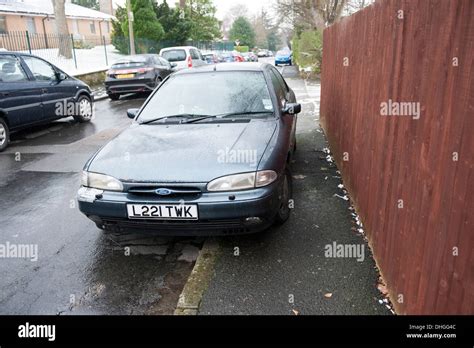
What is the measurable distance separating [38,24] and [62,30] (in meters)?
16.4

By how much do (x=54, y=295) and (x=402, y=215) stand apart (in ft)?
8.72

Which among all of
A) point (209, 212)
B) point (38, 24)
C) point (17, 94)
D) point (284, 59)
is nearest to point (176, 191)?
point (209, 212)

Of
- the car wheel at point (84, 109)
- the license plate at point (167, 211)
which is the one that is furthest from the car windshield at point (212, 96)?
the car wheel at point (84, 109)

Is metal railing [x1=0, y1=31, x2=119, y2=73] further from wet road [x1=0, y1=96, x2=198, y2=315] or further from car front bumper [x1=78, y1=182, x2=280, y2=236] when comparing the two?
car front bumper [x1=78, y1=182, x2=280, y2=236]

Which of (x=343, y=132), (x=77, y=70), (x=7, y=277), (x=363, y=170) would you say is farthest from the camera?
(x=77, y=70)

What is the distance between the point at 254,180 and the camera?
329 centimetres

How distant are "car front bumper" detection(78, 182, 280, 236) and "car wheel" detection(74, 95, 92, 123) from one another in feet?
24.7

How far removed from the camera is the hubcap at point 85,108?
33.6 ft

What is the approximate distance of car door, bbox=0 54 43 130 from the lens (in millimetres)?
7750

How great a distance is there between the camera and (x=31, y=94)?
834cm

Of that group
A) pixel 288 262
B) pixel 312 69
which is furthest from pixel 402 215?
pixel 312 69

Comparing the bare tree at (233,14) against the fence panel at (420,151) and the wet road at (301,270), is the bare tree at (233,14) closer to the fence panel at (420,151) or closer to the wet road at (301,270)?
the wet road at (301,270)

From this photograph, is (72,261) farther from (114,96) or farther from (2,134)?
(114,96)
